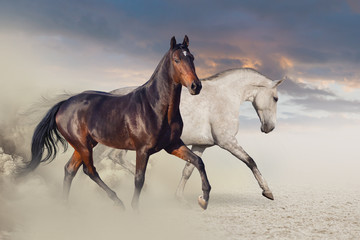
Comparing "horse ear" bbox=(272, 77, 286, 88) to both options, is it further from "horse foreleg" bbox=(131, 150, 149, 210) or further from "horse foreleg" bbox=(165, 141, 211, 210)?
"horse foreleg" bbox=(131, 150, 149, 210)

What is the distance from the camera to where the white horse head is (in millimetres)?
9180

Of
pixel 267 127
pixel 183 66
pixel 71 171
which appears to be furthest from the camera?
pixel 267 127

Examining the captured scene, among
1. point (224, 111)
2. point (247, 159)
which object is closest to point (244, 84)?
point (224, 111)

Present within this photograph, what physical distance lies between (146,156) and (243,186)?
25.9ft

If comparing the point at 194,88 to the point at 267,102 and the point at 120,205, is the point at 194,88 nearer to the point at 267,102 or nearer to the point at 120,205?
the point at 120,205

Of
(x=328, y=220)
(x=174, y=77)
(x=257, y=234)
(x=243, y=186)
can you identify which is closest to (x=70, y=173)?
(x=174, y=77)

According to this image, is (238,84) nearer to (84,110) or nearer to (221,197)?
(221,197)

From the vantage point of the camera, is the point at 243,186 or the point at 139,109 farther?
the point at 243,186

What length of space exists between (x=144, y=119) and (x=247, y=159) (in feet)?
11.0

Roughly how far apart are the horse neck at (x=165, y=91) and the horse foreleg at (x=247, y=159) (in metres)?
3.04

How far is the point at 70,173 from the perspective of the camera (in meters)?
6.72

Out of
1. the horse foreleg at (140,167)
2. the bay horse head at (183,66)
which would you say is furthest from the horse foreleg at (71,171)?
the bay horse head at (183,66)

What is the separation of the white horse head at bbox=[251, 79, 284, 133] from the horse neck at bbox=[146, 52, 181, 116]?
3935 millimetres

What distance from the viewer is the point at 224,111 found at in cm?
868
